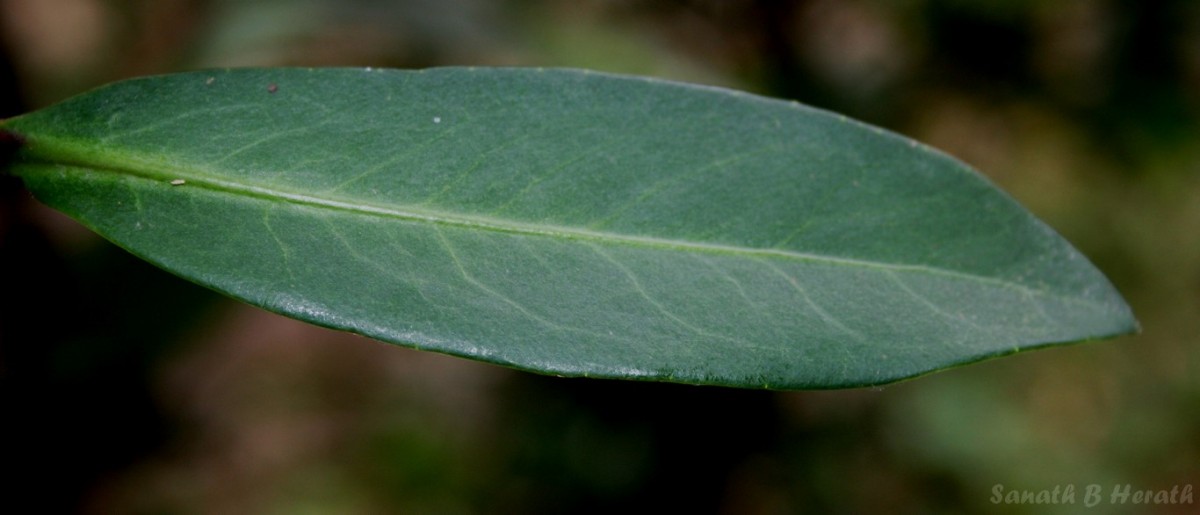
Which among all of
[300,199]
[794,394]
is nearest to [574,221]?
[300,199]

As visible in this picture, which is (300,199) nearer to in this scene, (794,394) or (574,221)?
(574,221)

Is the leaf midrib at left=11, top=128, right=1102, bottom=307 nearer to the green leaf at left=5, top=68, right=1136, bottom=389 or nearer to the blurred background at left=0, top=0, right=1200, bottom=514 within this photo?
the green leaf at left=5, top=68, right=1136, bottom=389

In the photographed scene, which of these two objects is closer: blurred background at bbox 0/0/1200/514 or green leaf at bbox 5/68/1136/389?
green leaf at bbox 5/68/1136/389

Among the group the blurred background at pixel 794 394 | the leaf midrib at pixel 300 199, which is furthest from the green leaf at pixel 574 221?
the blurred background at pixel 794 394

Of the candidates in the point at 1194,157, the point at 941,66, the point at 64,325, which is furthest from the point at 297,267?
the point at 1194,157

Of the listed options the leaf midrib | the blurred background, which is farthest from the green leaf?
the blurred background

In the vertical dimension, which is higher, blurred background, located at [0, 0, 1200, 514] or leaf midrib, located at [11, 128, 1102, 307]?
leaf midrib, located at [11, 128, 1102, 307]
